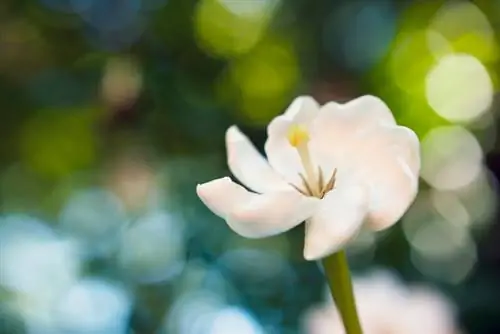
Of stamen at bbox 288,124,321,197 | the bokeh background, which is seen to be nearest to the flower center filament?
stamen at bbox 288,124,321,197

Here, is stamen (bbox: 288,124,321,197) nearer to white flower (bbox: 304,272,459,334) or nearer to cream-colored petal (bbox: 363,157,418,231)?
cream-colored petal (bbox: 363,157,418,231)

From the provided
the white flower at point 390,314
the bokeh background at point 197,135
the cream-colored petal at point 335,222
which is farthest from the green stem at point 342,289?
the bokeh background at point 197,135

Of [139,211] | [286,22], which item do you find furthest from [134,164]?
[286,22]

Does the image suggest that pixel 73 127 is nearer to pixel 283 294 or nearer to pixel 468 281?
pixel 283 294

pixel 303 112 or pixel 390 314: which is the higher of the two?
pixel 303 112

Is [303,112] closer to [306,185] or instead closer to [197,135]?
[306,185]

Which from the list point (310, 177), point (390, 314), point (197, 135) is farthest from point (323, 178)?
point (197, 135)
